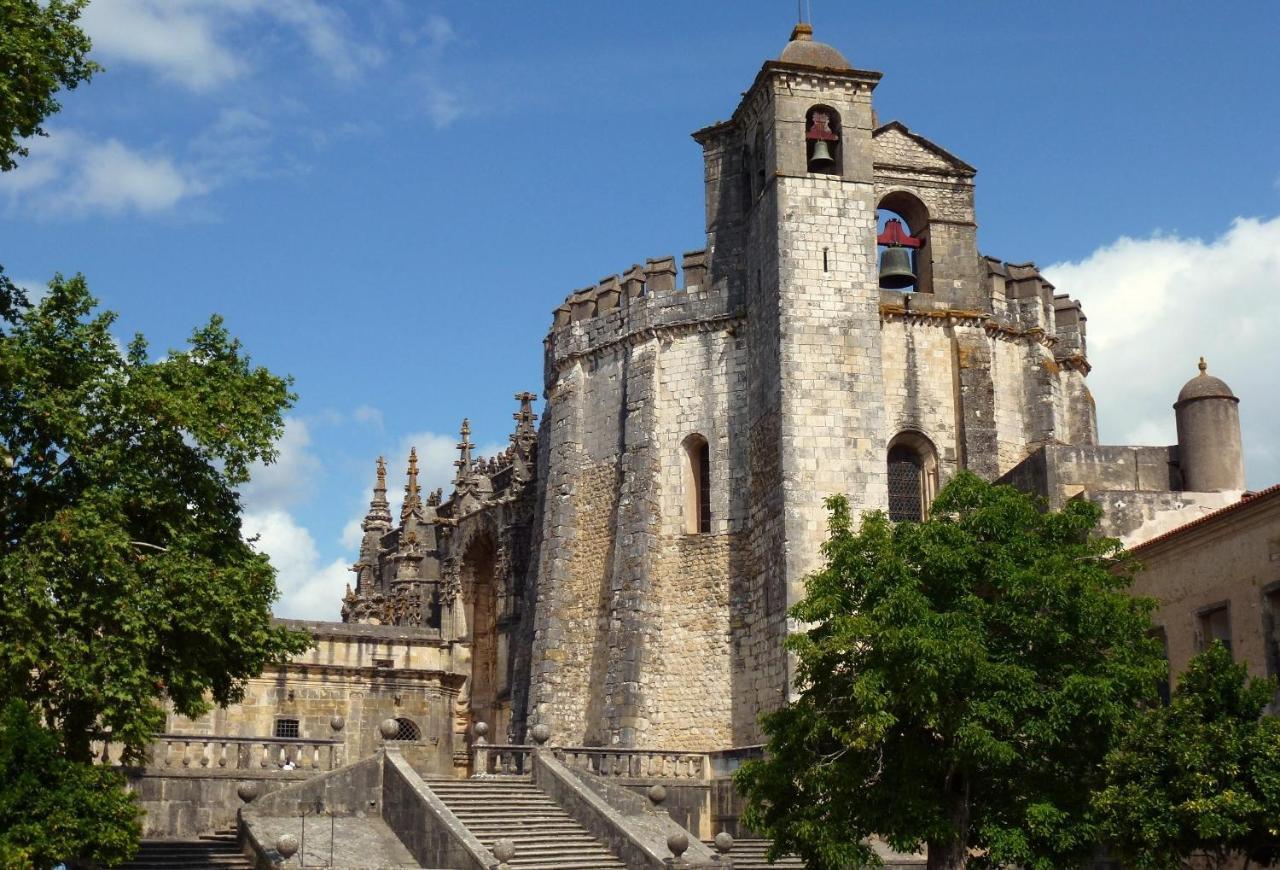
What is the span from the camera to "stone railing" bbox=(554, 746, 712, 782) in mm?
27375

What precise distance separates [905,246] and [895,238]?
28 centimetres

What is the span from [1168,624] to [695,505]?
35.0 ft

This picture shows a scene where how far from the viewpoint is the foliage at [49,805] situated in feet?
55.7

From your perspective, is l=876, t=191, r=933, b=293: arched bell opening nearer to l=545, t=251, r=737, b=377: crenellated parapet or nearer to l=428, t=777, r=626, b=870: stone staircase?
l=545, t=251, r=737, b=377: crenellated parapet

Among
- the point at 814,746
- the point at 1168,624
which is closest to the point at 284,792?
the point at 814,746

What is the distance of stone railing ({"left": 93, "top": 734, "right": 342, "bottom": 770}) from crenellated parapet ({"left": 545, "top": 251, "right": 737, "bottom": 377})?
37.5 feet

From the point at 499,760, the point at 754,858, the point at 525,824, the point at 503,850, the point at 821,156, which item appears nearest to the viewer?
the point at 503,850

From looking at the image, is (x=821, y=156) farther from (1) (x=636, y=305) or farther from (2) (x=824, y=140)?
(1) (x=636, y=305)

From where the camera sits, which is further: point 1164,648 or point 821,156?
point 821,156

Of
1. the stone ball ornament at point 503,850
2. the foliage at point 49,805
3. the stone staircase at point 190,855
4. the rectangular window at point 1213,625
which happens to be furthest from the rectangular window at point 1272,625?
the foliage at point 49,805

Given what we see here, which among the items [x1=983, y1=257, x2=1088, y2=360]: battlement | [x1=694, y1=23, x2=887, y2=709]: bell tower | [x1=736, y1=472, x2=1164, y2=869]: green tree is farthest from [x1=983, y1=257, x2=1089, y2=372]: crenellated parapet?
[x1=736, y1=472, x2=1164, y2=869]: green tree

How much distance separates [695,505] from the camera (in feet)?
105

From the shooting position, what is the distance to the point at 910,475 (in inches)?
1228

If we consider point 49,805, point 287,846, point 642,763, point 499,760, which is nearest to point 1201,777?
point 287,846
